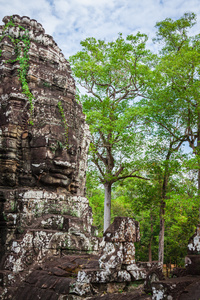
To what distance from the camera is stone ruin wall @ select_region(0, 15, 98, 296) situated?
602 cm

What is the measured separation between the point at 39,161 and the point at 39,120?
1.02m

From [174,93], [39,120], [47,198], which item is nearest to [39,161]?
[47,198]

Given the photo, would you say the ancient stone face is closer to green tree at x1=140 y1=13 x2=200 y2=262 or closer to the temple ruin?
the temple ruin

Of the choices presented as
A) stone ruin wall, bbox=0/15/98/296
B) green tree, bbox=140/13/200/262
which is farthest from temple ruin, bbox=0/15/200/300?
green tree, bbox=140/13/200/262

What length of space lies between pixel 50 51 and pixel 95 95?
37.4ft

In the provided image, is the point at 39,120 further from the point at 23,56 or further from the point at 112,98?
the point at 112,98

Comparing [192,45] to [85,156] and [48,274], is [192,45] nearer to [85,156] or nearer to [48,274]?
[85,156]

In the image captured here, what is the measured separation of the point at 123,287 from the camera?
4789 mm

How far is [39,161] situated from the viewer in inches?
275

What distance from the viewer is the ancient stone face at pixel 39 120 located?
699cm

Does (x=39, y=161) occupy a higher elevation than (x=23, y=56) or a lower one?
lower

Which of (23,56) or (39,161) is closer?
(39,161)

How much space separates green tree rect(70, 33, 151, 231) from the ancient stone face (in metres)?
8.40

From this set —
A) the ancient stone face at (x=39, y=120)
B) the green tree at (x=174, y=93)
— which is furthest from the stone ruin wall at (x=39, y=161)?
the green tree at (x=174, y=93)
